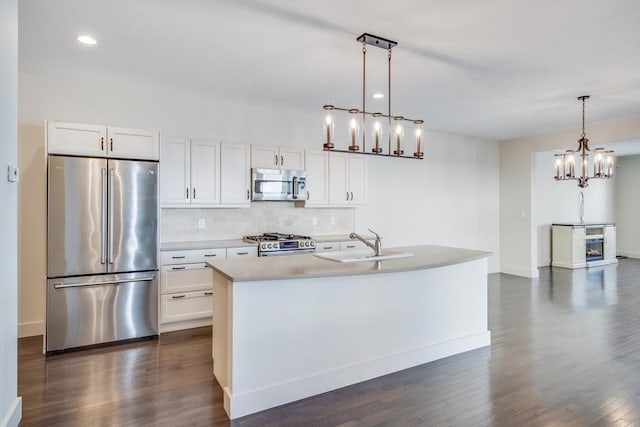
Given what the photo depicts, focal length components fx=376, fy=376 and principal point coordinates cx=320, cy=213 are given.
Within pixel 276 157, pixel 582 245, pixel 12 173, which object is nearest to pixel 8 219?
pixel 12 173

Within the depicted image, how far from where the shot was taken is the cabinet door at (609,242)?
888 centimetres

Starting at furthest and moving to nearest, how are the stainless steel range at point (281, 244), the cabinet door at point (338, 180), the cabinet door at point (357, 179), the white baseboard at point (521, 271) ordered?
1. the white baseboard at point (521, 271)
2. the cabinet door at point (357, 179)
3. the cabinet door at point (338, 180)
4. the stainless steel range at point (281, 244)

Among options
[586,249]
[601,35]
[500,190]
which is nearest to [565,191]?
[586,249]

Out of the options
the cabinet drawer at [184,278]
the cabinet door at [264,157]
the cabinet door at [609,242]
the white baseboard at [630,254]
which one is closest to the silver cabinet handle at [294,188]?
the cabinet door at [264,157]

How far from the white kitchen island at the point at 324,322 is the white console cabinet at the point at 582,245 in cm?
618

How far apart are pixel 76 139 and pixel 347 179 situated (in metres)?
3.27

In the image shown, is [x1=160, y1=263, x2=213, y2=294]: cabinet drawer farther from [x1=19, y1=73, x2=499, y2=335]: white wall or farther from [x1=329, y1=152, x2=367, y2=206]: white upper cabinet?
[x1=329, y1=152, x2=367, y2=206]: white upper cabinet

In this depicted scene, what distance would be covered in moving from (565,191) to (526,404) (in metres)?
8.09

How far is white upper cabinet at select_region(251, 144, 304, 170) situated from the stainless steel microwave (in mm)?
68

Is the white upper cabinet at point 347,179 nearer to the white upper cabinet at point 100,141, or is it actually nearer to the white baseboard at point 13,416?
the white upper cabinet at point 100,141

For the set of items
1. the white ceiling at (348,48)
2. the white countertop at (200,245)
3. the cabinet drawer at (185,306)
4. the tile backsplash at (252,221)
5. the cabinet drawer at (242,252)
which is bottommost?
the cabinet drawer at (185,306)

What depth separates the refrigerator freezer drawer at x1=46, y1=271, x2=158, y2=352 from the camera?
347 centimetres

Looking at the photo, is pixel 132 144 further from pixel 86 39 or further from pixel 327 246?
pixel 327 246

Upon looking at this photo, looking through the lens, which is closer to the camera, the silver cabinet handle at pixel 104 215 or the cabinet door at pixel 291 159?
the silver cabinet handle at pixel 104 215
